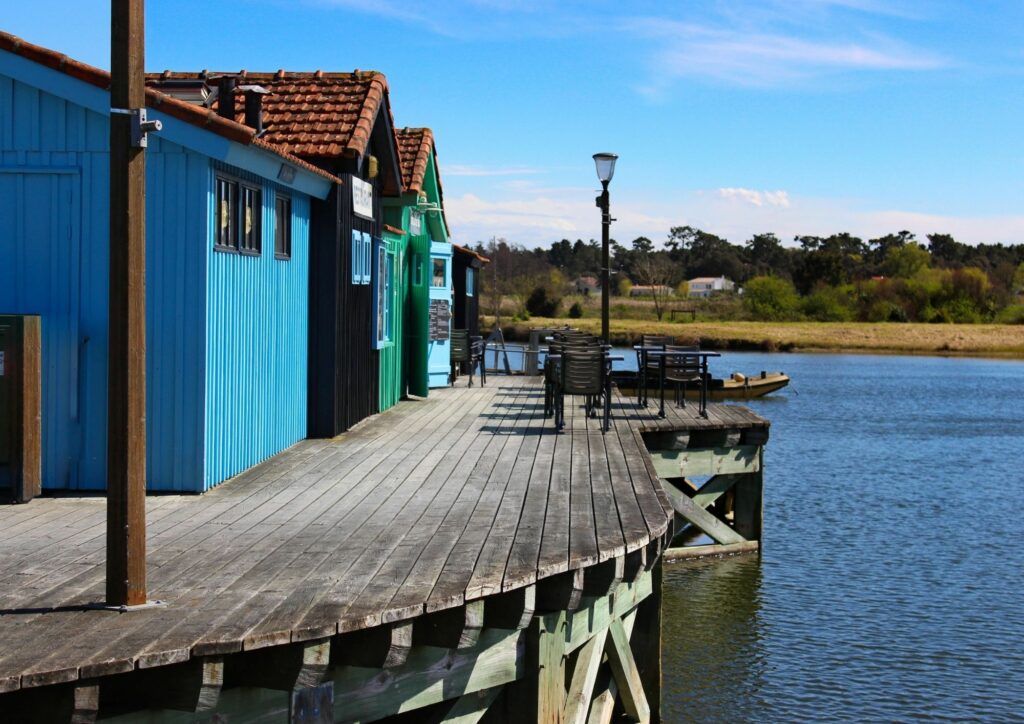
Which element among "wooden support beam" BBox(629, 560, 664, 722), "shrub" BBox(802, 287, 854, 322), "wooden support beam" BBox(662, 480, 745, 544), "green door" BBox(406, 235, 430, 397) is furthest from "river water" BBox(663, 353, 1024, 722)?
"shrub" BBox(802, 287, 854, 322)

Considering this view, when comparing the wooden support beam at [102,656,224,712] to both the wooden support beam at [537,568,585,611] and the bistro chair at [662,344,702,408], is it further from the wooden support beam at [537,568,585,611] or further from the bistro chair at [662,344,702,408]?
the bistro chair at [662,344,702,408]

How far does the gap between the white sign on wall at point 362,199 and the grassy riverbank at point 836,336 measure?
182ft

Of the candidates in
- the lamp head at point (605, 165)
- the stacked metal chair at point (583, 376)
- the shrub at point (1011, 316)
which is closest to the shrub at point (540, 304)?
the shrub at point (1011, 316)

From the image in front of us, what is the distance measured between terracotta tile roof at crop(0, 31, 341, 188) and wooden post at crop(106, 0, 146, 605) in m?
3.30

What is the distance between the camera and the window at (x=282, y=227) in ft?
38.1

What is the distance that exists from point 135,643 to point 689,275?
158m

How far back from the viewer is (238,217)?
10375 mm

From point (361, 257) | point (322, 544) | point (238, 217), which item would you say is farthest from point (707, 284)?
point (322, 544)

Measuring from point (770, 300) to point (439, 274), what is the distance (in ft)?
246

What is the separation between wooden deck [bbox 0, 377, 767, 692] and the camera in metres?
5.38

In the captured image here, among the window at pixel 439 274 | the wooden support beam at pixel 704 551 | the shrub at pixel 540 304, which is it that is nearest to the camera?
the wooden support beam at pixel 704 551

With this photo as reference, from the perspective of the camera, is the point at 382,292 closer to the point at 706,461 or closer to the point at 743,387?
the point at 706,461

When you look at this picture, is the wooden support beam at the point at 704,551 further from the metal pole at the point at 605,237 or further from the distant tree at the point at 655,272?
the distant tree at the point at 655,272

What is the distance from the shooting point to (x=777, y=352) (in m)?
73.3
